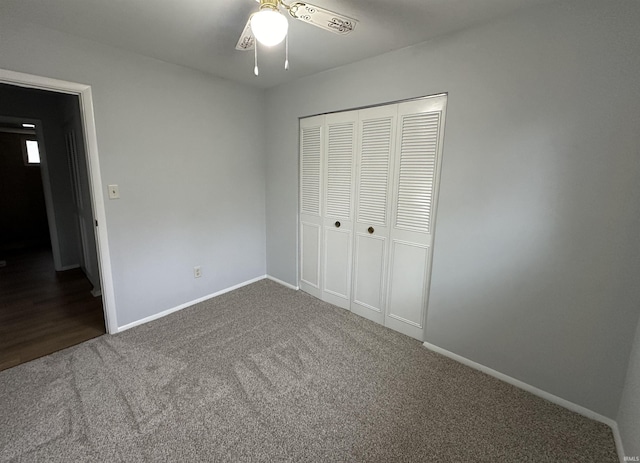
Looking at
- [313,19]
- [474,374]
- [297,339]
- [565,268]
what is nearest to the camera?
[313,19]

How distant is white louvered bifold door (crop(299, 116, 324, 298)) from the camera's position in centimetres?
293

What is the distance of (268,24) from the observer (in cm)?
119

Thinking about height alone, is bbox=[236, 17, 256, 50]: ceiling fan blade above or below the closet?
above

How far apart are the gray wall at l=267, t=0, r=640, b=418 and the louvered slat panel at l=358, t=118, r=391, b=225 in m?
0.28

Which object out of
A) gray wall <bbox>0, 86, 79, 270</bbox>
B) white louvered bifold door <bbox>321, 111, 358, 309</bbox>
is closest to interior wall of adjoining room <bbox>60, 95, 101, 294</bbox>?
gray wall <bbox>0, 86, 79, 270</bbox>

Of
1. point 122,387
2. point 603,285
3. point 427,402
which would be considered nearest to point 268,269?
point 122,387

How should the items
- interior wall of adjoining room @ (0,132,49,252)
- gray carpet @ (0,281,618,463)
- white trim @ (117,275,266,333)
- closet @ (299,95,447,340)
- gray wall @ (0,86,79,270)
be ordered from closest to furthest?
gray carpet @ (0,281,618,463)
closet @ (299,95,447,340)
white trim @ (117,275,266,333)
gray wall @ (0,86,79,270)
interior wall of adjoining room @ (0,132,49,252)

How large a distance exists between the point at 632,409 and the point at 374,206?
1.94 metres

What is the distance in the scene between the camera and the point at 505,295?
Answer: 6.27 ft

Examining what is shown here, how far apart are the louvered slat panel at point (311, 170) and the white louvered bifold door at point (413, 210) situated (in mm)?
899

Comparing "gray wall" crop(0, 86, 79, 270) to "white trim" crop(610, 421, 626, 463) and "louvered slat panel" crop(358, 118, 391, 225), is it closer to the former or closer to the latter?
"louvered slat panel" crop(358, 118, 391, 225)

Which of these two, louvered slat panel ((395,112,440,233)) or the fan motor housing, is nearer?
the fan motor housing

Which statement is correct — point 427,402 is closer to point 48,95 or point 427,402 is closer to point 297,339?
point 297,339

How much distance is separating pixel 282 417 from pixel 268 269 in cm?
224
